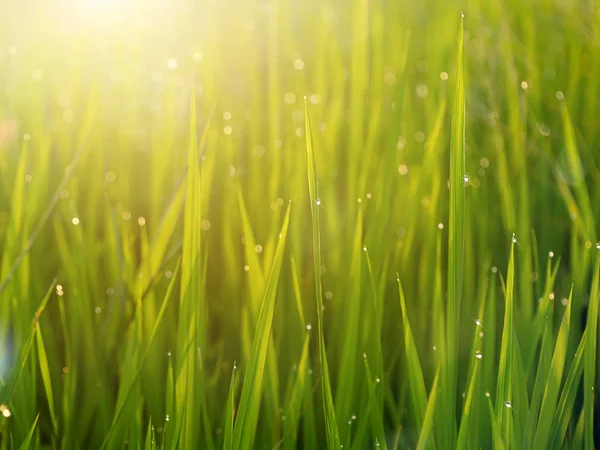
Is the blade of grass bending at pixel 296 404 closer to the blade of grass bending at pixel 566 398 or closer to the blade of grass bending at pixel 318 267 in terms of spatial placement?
the blade of grass bending at pixel 318 267

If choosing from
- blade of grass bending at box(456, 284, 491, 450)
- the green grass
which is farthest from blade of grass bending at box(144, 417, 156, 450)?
blade of grass bending at box(456, 284, 491, 450)

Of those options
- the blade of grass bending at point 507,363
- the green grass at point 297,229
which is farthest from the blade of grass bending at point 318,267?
the blade of grass bending at point 507,363

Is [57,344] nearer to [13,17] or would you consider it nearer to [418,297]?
[418,297]

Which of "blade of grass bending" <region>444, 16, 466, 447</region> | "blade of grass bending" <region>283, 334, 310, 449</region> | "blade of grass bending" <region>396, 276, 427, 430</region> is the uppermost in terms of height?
"blade of grass bending" <region>444, 16, 466, 447</region>

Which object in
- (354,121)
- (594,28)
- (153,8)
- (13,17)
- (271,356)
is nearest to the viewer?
(271,356)

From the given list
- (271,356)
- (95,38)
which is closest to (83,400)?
(271,356)

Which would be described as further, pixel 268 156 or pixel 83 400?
pixel 268 156

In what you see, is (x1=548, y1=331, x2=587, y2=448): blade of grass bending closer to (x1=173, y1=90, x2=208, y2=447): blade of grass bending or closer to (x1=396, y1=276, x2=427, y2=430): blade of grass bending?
(x1=396, y1=276, x2=427, y2=430): blade of grass bending

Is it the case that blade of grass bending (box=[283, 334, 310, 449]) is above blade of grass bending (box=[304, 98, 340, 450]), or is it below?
below
